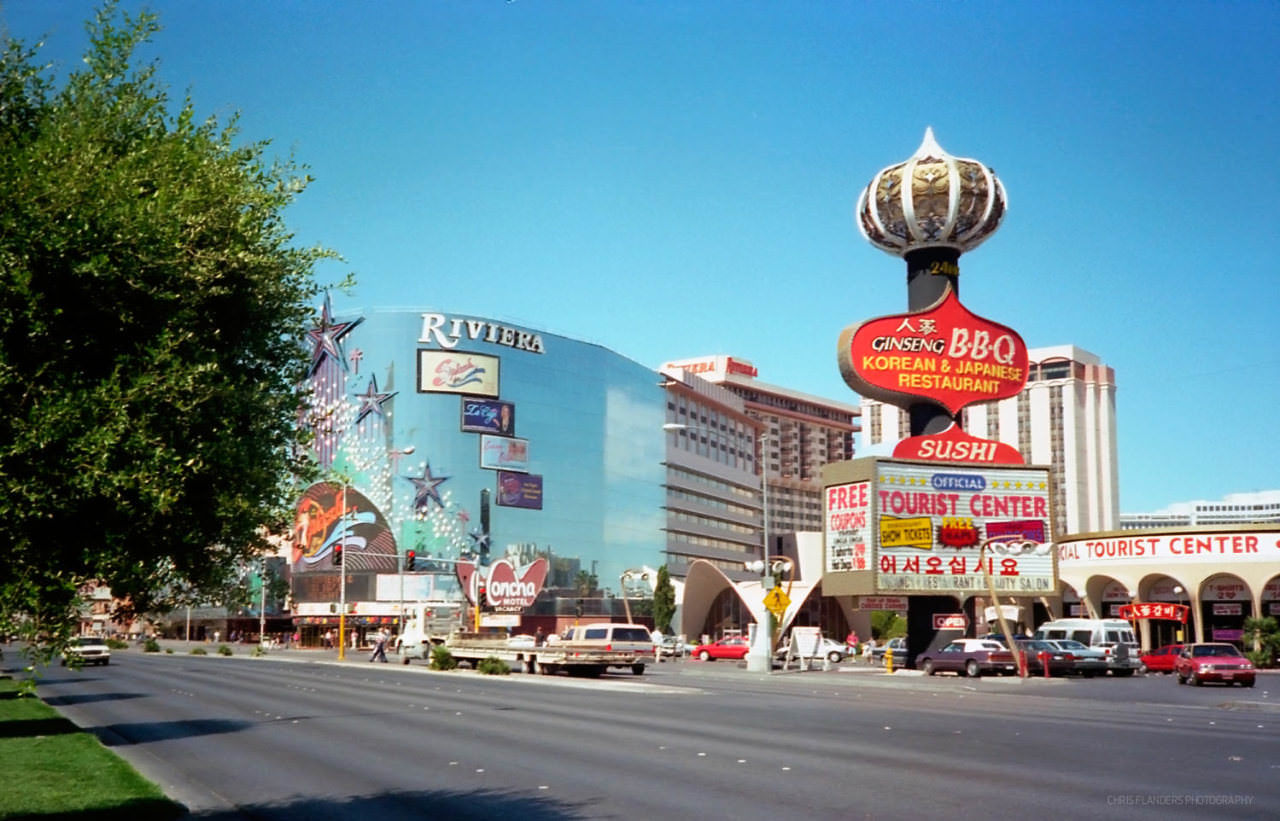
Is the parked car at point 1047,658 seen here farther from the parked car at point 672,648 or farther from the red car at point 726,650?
the parked car at point 672,648

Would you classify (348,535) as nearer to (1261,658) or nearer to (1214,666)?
(1261,658)

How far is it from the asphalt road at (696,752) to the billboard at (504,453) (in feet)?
338

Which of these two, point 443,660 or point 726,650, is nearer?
point 443,660

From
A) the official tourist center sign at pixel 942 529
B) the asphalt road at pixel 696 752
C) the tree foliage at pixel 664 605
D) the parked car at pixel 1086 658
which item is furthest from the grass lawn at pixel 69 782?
the tree foliage at pixel 664 605

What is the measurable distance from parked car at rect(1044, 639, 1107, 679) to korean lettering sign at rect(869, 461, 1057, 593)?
477 cm

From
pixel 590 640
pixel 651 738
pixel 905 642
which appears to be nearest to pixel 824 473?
pixel 905 642

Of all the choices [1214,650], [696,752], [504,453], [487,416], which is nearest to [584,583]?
[504,453]

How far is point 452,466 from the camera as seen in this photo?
456 ft

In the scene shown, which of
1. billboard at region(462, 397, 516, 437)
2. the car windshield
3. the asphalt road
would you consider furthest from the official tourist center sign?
billboard at region(462, 397, 516, 437)

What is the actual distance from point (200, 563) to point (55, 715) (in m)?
18.4

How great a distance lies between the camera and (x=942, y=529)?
56156mm

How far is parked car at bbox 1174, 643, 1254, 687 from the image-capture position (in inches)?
1638

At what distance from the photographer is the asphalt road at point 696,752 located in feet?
44.9

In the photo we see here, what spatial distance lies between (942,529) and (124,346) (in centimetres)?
4977
